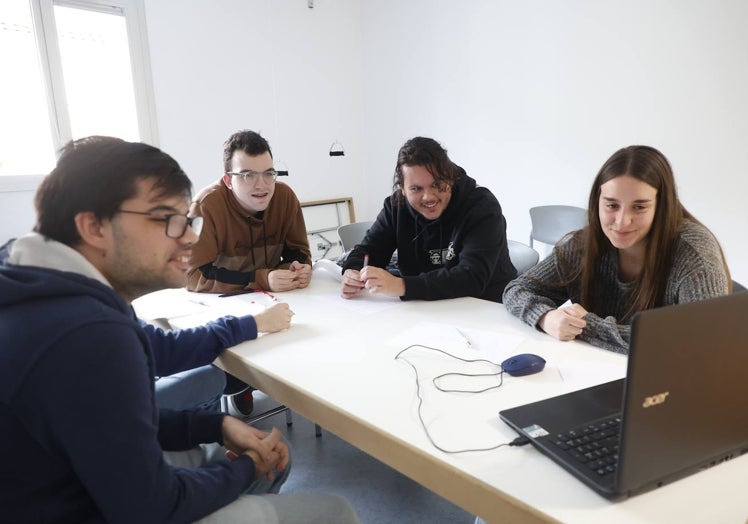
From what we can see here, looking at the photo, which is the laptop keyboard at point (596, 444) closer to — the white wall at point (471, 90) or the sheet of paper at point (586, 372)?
the sheet of paper at point (586, 372)

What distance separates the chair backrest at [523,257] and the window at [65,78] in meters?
2.64

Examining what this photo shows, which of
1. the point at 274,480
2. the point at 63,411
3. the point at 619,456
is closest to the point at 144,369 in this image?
the point at 63,411

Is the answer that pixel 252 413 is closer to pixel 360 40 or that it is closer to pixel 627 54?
pixel 627 54

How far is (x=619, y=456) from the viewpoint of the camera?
65 cm

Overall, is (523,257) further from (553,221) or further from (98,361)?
(98,361)

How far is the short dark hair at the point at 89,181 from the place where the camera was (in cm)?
81

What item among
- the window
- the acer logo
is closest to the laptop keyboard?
the acer logo

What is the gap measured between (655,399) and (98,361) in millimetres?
751

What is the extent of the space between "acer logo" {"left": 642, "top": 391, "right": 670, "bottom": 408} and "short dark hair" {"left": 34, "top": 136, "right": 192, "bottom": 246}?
832 mm

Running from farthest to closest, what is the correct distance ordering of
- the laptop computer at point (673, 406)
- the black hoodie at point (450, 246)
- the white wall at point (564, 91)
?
the white wall at point (564, 91)
the black hoodie at point (450, 246)
the laptop computer at point (673, 406)

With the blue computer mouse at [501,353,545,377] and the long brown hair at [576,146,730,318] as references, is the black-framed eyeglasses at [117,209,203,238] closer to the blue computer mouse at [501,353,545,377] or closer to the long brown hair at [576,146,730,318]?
the blue computer mouse at [501,353,545,377]

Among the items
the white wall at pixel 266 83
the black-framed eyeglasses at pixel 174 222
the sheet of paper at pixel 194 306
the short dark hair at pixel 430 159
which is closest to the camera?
the black-framed eyeglasses at pixel 174 222

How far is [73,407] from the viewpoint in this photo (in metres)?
0.67

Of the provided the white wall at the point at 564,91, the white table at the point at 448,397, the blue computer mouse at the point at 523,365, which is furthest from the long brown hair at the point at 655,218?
the white wall at the point at 564,91
